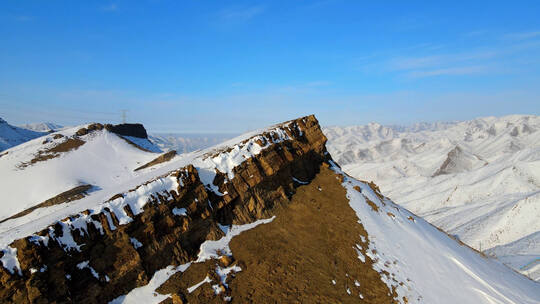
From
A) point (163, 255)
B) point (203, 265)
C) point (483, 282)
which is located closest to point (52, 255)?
point (163, 255)

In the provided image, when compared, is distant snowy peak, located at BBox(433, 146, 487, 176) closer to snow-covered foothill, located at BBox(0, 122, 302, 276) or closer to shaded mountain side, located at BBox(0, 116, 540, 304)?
shaded mountain side, located at BBox(0, 116, 540, 304)

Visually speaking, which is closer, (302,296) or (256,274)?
(302,296)

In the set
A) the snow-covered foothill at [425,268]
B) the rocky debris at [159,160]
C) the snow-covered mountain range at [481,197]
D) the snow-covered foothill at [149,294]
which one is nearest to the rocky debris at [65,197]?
the rocky debris at [159,160]

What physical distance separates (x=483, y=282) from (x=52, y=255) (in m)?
22.5

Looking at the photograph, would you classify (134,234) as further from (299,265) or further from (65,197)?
(65,197)

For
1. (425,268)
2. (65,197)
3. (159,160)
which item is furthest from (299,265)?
(159,160)

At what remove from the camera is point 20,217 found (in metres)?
22.7

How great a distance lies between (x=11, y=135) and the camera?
73.8 m

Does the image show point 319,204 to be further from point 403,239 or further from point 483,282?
point 483,282

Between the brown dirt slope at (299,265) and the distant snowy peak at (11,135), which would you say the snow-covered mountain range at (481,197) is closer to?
the brown dirt slope at (299,265)

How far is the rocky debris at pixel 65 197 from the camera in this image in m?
24.0

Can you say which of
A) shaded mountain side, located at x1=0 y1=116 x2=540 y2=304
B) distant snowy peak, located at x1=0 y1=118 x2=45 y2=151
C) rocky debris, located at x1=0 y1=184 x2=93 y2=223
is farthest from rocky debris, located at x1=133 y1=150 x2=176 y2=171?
distant snowy peak, located at x1=0 y1=118 x2=45 y2=151

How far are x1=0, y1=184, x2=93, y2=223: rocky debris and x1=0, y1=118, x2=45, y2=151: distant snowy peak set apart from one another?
189 ft

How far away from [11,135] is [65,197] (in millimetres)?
71879
